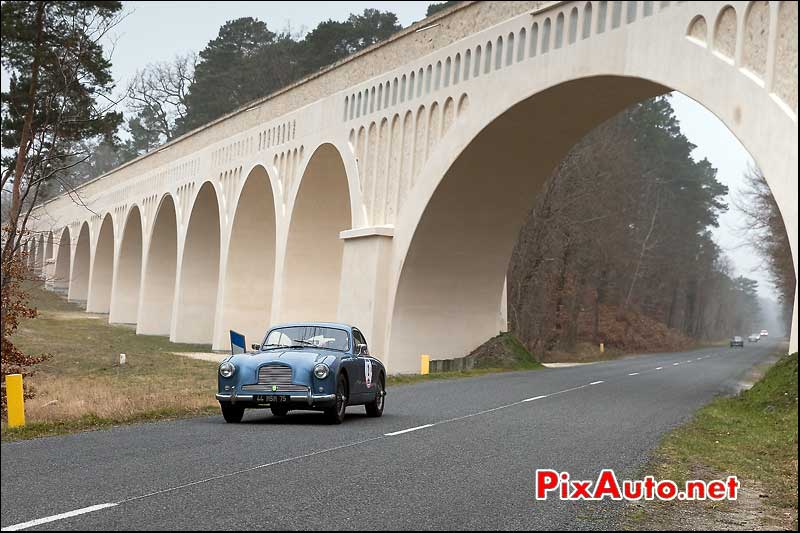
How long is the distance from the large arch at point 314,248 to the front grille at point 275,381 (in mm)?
21891

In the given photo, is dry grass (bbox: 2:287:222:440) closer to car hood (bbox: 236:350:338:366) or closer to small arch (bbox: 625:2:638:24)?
car hood (bbox: 236:350:338:366)

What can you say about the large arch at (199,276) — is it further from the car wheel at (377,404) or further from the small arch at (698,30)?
the car wheel at (377,404)

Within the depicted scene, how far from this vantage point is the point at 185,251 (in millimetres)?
48406

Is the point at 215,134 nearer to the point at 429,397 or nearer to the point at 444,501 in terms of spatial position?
the point at 429,397

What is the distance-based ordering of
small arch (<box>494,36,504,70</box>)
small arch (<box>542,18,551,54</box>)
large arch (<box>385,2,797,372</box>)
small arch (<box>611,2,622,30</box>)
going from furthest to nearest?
small arch (<box>494,36,504,70</box>)
small arch (<box>542,18,551,54</box>)
small arch (<box>611,2,622,30</box>)
large arch (<box>385,2,797,372</box>)

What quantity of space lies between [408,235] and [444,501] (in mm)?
18887

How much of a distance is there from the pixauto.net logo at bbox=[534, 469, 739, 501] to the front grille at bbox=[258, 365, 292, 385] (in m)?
4.49

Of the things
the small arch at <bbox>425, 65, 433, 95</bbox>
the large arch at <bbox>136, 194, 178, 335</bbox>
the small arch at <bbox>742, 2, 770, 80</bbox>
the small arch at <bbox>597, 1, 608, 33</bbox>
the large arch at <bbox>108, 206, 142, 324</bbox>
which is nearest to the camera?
the small arch at <bbox>742, 2, 770, 80</bbox>

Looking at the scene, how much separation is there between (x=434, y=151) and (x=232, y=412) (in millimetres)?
13110

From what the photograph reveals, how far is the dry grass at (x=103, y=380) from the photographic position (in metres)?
12.9

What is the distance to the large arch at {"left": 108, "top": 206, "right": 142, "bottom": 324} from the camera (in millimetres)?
63247

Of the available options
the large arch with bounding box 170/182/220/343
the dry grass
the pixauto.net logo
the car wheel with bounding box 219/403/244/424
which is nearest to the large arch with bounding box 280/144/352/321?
the dry grass

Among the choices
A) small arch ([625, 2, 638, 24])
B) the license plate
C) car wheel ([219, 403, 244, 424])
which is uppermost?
small arch ([625, 2, 638, 24])

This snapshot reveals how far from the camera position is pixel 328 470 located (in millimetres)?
8375
